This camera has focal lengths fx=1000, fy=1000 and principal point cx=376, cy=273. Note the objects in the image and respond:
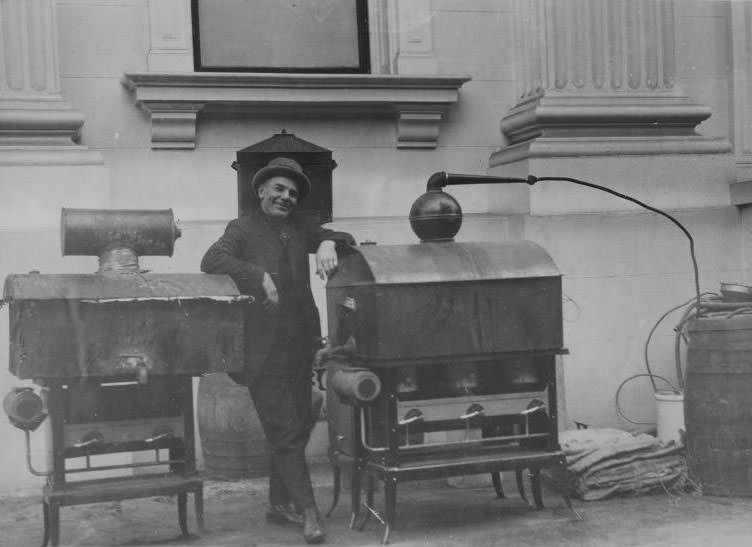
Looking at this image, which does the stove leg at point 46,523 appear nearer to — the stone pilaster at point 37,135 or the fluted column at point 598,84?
the stone pilaster at point 37,135

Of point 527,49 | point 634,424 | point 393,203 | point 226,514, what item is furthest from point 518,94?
point 226,514

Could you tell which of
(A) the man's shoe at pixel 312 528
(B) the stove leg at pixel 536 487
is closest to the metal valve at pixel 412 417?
(A) the man's shoe at pixel 312 528

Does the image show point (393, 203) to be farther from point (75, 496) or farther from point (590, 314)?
point (75, 496)

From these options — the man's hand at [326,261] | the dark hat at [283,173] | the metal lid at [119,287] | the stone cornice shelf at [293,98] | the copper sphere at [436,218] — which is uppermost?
the stone cornice shelf at [293,98]

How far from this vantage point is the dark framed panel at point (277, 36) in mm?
6871

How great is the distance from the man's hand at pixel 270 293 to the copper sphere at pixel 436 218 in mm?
826

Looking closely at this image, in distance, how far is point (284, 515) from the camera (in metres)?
5.21

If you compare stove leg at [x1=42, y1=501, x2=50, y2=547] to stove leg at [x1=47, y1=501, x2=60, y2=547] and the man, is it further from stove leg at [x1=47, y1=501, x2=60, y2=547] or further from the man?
the man

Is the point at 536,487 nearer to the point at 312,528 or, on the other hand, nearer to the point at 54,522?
the point at 312,528

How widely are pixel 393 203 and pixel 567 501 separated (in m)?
2.66

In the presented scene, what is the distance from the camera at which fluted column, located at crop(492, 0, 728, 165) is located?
7145mm

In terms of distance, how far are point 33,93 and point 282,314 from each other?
96.7 inches

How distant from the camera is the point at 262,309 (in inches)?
201

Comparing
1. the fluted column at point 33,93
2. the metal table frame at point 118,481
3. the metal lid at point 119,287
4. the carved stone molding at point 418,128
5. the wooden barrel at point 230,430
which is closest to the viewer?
the metal lid at point 119,287
